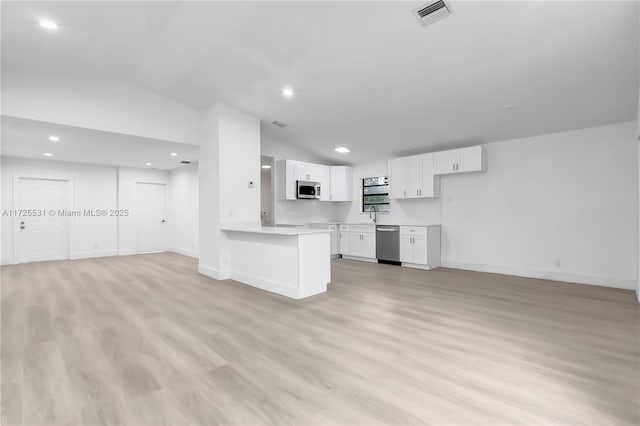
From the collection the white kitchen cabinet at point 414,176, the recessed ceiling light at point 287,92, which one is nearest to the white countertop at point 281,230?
the recessed ceiling light at point 287,92

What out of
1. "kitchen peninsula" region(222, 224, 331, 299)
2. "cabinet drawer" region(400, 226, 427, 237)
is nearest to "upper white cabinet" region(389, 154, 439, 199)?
"cabinet drawer" region(400, 226, 427, 237)

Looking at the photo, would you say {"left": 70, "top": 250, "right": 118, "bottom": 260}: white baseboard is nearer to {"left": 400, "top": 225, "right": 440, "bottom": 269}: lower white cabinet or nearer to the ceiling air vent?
{"left": 400, "top": 225, "right": 440, "bottom": 269}: lower white cabinet

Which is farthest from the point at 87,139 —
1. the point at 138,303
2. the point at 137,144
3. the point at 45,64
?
the point at 138,303

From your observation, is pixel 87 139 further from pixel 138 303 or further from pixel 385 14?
pixel 385 14

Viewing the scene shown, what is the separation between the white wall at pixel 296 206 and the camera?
7.21m

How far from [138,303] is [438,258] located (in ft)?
17.6

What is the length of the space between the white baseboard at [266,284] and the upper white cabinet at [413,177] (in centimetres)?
357

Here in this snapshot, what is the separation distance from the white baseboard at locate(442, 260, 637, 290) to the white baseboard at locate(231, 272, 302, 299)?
12.2 feet

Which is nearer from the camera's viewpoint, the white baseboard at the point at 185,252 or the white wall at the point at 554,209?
the white wall at the point at 554,209

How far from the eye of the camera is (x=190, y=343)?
267cm

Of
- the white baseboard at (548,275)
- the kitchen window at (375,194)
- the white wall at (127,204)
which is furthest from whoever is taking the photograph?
the white wall at (127,204)

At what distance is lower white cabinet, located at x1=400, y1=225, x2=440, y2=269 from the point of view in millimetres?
6055

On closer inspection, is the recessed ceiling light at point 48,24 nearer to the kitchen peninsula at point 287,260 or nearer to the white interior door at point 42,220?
the kitchen peninsula at point 287,260

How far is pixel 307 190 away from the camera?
7246 mm
